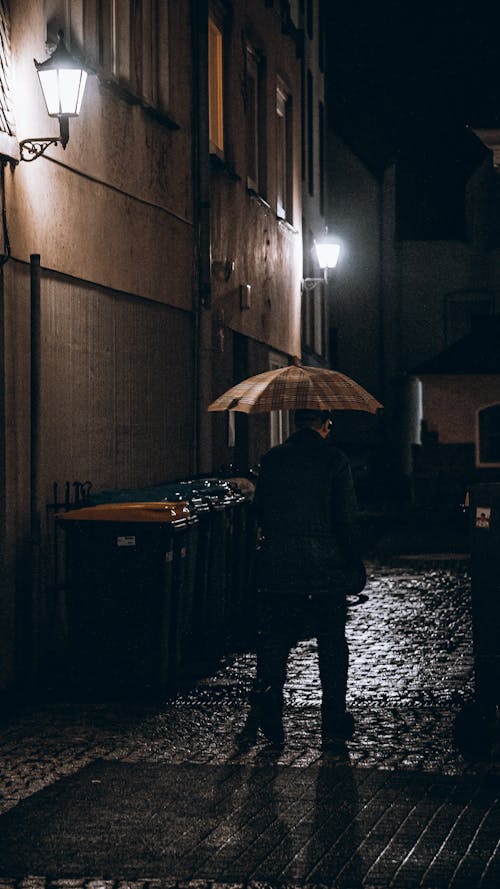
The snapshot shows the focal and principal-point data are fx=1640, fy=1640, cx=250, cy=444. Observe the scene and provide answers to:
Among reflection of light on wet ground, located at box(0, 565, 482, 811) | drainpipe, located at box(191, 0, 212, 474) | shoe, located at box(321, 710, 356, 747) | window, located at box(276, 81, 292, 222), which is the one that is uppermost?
window, located at box(276, 81, 292, 222)

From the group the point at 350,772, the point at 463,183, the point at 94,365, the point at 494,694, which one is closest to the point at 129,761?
the point at 350,772

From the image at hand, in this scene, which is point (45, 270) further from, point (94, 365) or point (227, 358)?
point (227, 358)

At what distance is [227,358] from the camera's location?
17.6 meters

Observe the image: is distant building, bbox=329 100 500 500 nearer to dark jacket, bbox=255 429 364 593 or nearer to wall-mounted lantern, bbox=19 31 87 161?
wall-mounted lantern, bbox=19 31 87 161

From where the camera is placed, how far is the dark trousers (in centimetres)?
824

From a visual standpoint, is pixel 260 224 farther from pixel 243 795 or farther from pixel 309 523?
pixel 243 795

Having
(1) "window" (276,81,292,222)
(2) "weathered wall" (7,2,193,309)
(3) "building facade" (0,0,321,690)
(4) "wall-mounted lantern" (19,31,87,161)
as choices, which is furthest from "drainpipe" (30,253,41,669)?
(1) "window" (276,81,292,222)

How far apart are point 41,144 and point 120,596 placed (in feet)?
9.40

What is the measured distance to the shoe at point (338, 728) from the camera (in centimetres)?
821

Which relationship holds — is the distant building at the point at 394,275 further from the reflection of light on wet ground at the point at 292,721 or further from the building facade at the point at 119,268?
the reflection of light on wet ground at the point at 292,721

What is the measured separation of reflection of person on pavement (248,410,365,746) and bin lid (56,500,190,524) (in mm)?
1272

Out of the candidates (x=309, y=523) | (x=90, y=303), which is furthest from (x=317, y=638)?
(x=90, y=303)

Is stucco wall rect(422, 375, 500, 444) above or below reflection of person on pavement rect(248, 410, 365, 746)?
above

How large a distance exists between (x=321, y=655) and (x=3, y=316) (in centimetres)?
297
